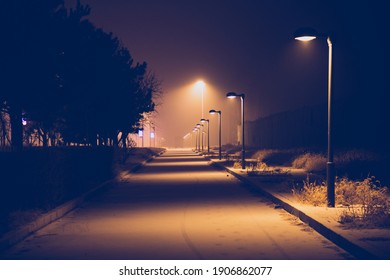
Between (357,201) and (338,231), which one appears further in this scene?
(357,201)

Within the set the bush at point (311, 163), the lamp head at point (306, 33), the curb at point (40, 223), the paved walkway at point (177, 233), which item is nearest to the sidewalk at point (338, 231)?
the paved walkway at point (177, 233)

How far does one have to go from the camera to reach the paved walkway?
10484 mm

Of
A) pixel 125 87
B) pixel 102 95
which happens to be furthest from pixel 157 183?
pixel 125 87

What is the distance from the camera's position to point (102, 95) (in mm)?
36812

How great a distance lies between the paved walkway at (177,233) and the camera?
34.4 feet

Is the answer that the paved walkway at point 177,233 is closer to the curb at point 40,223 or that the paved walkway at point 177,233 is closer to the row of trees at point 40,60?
the curb at point 40,223

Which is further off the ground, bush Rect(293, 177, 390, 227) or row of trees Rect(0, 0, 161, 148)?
row of trees Rect(0, 0, 161, 148)

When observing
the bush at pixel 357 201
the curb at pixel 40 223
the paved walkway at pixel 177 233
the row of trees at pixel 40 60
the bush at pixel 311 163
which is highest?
the row of trees at pixel 40 60

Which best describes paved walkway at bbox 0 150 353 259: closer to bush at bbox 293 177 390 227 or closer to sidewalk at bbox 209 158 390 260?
sidewalk at bbox 209 158 390 260

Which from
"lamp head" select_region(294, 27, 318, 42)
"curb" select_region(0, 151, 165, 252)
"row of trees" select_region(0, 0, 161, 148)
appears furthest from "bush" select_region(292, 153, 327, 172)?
"lamp head" select_region(294, 27, 318, 42)

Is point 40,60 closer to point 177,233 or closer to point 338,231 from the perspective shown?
point 177,233

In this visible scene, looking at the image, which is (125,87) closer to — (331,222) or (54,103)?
(54,103)

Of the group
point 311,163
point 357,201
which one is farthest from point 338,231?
point 311,163

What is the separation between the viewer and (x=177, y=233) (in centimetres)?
1277
